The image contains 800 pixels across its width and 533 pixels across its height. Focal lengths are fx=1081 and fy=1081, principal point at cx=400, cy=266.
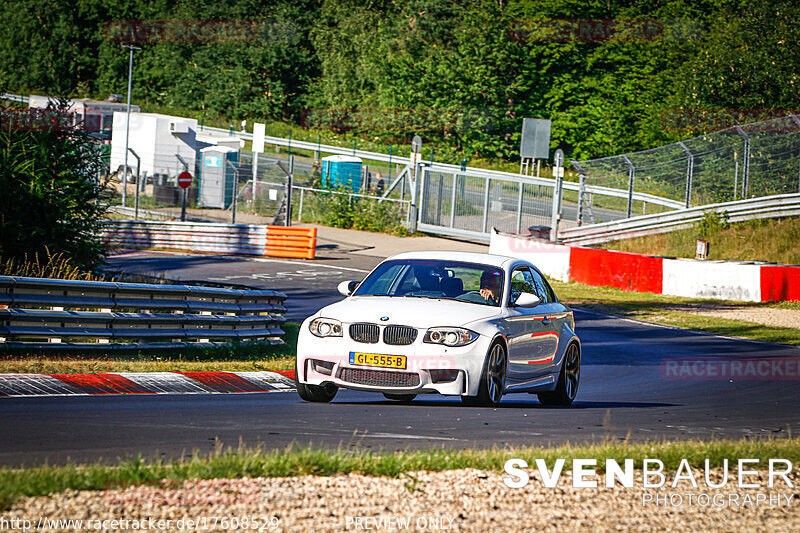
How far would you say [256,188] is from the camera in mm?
42375

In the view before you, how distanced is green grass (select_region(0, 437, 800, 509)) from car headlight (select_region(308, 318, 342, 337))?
2.50m

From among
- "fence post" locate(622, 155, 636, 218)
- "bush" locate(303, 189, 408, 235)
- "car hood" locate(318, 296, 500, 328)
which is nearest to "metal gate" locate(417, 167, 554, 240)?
"bush" locate(303, 189, 408, 235)

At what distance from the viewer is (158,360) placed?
13141mm

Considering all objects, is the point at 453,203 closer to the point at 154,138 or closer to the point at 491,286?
the point at 154,138

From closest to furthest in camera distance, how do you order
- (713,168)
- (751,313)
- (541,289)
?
(541,289) < (751,313) < (713,168)

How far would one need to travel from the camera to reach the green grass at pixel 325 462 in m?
5.70

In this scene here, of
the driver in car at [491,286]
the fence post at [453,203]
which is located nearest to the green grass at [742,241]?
the fence post at [453,203]

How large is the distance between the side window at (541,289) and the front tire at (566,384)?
0.57 meters

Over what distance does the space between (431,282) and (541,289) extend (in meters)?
1.55

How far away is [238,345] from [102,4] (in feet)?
264

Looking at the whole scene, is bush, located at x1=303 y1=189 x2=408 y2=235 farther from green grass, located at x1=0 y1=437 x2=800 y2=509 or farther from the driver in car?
green grass, located at x1=0 y1=437 x2=800 y2=509

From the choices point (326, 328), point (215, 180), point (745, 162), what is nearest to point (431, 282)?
point (326, 328)

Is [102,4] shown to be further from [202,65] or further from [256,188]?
[256,188]

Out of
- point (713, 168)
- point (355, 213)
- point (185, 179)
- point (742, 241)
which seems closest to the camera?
point (742, 241)
